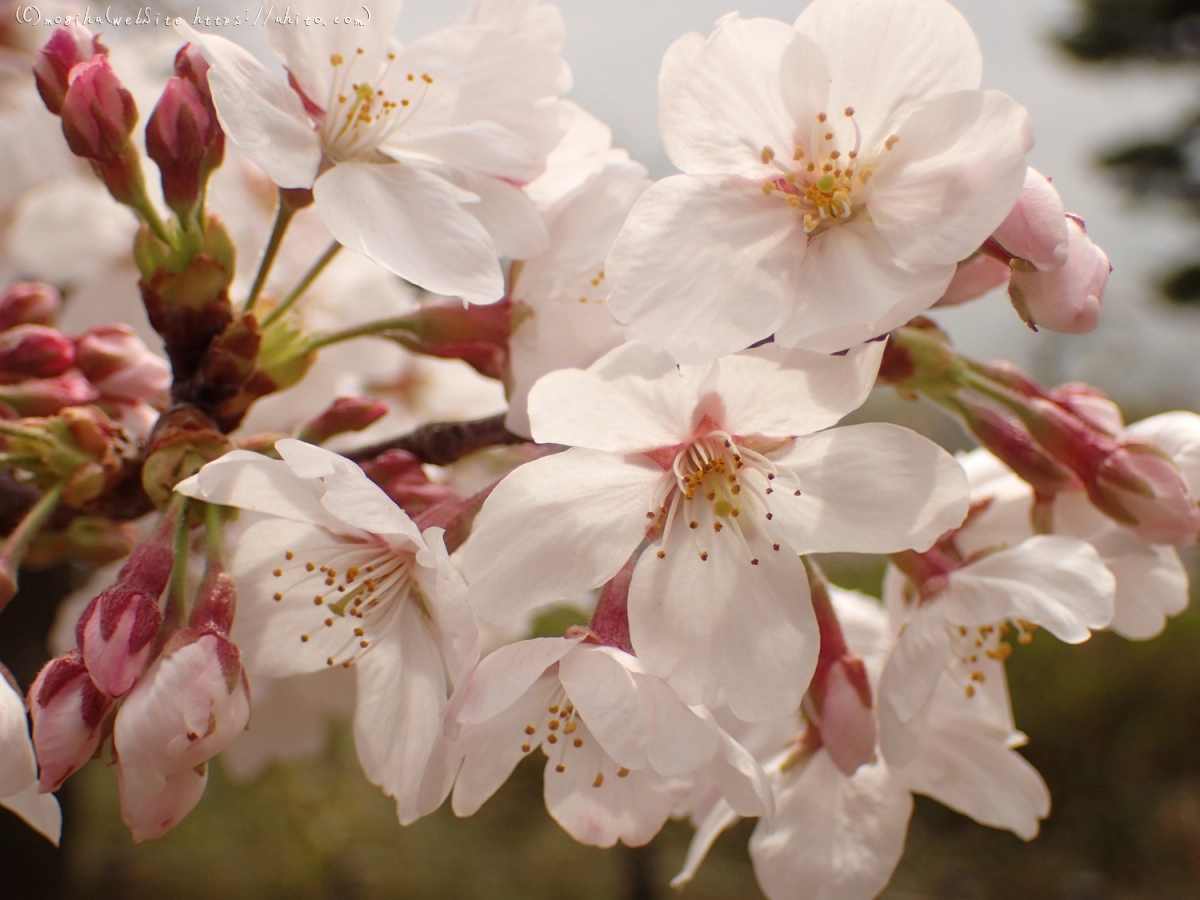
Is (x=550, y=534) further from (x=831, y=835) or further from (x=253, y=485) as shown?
(x=831, y=835)

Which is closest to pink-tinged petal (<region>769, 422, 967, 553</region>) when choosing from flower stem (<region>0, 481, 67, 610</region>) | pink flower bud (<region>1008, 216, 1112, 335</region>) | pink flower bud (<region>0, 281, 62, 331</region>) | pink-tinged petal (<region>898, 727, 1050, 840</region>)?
pink flower bud (<region>1008, 216, 1112, 335</region>)

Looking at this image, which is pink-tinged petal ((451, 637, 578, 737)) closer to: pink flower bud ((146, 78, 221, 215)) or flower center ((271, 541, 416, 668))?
flower center ((271, 541, 416, 668))

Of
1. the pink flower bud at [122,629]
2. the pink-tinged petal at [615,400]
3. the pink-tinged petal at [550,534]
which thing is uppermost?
the pink-tinged petal at [615,400]

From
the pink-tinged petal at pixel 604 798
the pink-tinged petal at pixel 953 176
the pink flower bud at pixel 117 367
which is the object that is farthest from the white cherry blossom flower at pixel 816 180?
the pink flower bud at pixel 117 367

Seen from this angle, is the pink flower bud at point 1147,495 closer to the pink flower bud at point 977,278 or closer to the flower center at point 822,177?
the pink flower bud at point 977,278

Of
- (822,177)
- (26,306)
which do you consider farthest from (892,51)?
(26,306)

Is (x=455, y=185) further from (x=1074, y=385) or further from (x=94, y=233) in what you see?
Answer: (x=94, y=233)
